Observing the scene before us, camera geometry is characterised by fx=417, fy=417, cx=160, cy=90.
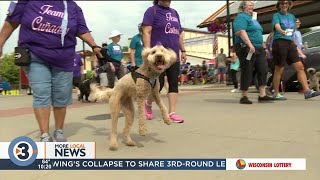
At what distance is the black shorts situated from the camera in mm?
8484

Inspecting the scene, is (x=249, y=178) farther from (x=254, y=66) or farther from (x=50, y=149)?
(x=254, y=66)

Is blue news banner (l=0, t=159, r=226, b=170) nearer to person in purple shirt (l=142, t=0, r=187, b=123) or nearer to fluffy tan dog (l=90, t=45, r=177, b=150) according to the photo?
fluffy tan dog (l=90, t=45, r=177, b=150)

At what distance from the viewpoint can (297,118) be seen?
610 centimetres

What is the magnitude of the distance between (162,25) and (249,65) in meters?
2.70

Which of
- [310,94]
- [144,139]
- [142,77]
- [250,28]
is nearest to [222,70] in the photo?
[310,94]

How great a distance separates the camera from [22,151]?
3602mm

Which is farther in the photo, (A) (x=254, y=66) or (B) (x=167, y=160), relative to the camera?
(A) (x=254, y=66)

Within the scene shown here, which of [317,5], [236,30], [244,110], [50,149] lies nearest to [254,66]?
[236,30]

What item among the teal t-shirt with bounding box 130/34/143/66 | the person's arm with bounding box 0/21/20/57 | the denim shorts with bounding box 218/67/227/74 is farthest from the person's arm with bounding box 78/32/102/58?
the denim shorts with bounding box 218/67/227/74

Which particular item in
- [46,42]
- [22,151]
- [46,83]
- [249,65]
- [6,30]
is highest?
[6,30]

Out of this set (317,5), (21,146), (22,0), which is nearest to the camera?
(21,146)

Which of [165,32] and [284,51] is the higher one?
[165,32]

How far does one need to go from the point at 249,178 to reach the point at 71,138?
2531 millimetres

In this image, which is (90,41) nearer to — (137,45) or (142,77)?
(142,77)
